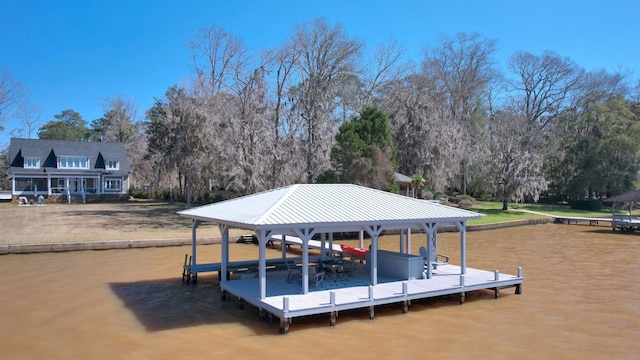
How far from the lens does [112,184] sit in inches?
2338

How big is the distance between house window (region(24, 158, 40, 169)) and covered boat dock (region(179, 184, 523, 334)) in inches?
1853

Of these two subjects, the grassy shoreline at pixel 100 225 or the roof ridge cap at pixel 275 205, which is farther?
the grassy shoreline at pixel 100 225

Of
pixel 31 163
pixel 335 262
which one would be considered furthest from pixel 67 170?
pixel 335 262

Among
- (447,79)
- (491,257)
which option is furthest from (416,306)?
(447,79)

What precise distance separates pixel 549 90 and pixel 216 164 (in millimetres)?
46444

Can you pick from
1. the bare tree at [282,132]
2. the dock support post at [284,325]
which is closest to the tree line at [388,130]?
the bare tree at [282,132]

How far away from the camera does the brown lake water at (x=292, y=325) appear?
10.7m

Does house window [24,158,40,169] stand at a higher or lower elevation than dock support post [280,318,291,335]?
higher

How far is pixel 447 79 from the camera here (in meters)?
59.6

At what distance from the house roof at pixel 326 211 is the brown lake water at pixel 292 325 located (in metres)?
2.42

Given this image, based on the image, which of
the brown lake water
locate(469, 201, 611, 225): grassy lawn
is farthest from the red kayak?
locate(469, 201, 611, 225): grassy lawn

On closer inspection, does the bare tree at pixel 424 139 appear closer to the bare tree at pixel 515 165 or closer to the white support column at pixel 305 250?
the bare tree at pixel 515 165

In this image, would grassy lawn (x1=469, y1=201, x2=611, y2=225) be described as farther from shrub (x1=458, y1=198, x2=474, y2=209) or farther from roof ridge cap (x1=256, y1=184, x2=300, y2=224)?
roof ridge cap (x1=256, y1=184, x2=300, y2=224)

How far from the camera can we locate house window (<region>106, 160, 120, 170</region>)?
59.5 m
